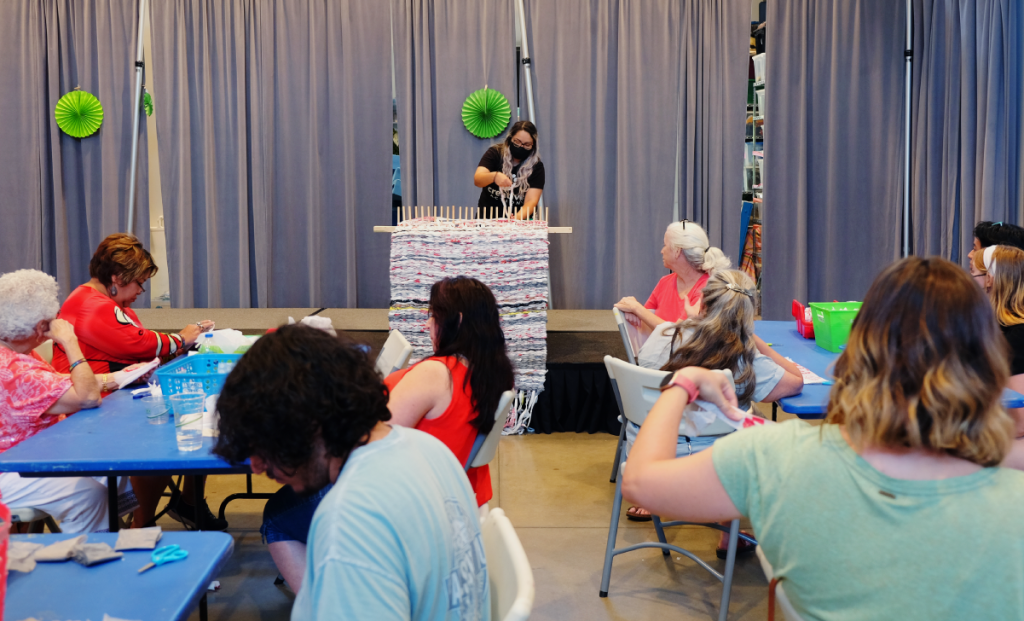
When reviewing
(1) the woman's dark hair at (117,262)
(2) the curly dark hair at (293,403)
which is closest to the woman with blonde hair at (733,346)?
(2) the curly dark hair at (293,403)

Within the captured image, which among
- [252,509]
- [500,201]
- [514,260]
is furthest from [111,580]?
[500,201]

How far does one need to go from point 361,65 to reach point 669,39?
7.94 feet

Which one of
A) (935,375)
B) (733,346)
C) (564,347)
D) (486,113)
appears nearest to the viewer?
(935,375)

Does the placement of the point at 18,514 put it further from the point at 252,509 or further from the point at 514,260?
the point at 514,260

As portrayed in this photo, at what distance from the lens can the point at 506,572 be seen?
129 cm

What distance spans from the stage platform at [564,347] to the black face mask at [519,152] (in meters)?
1.14

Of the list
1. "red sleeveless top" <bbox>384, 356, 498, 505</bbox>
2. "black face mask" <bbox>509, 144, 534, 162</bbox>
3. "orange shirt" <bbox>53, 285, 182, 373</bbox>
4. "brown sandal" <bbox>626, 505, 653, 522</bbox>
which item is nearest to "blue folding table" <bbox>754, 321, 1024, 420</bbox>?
"brown sandal" <bbox>626, 505, 653, 522</bbox>

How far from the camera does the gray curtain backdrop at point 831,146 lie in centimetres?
612

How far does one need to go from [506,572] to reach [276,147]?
5660 mm

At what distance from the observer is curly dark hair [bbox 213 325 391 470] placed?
3.60 ft

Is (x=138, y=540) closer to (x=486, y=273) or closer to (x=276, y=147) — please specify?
(x=486, y=273)

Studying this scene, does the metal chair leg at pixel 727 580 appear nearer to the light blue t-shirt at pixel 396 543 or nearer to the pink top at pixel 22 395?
the light blue t-shirt at pixel 396 543

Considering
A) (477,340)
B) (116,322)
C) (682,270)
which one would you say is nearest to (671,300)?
(682,270)

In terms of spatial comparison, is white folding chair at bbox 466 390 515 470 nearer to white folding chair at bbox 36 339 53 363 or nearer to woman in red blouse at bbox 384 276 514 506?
woman in red blouse at bbox 384 276 514 506
